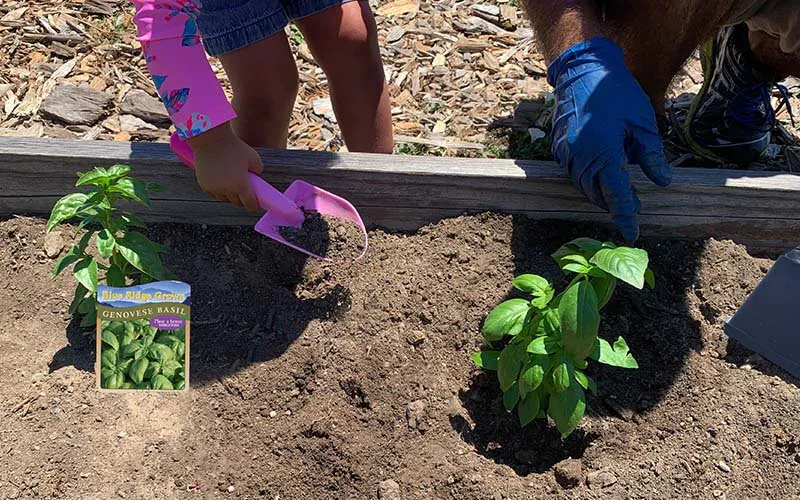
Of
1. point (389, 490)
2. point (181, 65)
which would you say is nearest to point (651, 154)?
point (389, 490)

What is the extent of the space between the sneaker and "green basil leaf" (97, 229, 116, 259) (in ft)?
6.33

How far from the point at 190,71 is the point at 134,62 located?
129cm

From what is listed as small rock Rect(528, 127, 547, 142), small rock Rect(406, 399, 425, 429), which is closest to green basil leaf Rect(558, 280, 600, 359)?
small rock Rect(406, 399, 425, 429)

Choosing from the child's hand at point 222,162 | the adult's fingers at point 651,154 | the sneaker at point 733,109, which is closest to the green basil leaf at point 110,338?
the child's hand at point 222,162

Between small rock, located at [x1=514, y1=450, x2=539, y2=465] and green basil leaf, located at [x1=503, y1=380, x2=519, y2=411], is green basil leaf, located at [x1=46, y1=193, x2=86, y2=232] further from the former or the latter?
small rock, located at [x1=514, y1=450, x2=539, y2=465]

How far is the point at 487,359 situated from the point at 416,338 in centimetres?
23

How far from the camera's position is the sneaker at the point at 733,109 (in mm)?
2562

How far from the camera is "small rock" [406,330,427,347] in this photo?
6.24 ft

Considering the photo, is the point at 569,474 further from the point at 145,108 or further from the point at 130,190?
the point at 145,108

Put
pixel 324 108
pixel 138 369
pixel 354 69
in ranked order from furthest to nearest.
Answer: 1. pixel 324 108
2. pixel 354 69
3. pixel 138 369

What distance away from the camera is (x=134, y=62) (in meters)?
2.84

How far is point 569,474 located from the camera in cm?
164

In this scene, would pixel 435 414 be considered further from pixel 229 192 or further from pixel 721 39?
pixel 721 39

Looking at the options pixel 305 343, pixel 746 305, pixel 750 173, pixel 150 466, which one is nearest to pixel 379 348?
pixel 305 343
